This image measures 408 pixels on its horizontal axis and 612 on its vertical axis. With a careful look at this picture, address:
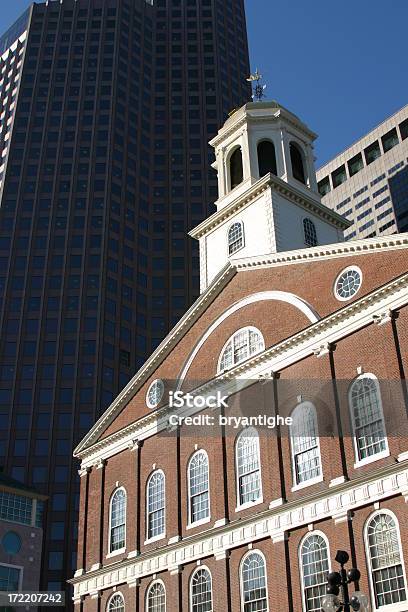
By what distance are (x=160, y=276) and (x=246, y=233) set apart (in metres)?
64.4

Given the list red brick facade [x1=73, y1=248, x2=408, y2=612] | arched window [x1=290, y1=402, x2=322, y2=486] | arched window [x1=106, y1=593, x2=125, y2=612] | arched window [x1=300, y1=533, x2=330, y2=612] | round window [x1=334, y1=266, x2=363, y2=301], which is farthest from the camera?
arched window [x1=106, y1=593, x2=125, y2=612]

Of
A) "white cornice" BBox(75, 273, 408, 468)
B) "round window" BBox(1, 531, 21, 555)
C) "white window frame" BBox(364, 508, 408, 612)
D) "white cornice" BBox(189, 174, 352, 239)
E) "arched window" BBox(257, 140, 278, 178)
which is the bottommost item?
"white window frame" BBox(364, 508, 408, 612)

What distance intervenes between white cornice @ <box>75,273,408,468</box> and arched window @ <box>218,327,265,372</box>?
814mm

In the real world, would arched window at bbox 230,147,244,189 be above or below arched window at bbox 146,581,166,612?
above

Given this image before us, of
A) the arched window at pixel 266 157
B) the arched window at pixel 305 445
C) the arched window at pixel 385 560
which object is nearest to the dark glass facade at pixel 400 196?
the arched window at pixel 266 157

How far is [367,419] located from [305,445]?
3210 mm

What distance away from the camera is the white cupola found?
144 ft

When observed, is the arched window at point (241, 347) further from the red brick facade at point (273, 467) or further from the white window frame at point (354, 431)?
the white window frame at point (354, 431)

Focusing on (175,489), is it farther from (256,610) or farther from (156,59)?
(156,59)

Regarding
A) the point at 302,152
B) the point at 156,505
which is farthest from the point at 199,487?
the point at 302,152

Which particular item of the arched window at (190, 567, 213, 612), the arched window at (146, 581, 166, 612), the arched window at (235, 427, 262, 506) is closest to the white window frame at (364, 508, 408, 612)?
the arched window at (235, 427, 262, 506)

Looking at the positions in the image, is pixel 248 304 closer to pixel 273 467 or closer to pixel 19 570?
pixel 273 467

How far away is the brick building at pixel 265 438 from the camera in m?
29.4

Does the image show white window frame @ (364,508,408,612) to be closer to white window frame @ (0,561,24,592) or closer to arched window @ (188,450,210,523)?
arched window @ (188,450,210,523)
